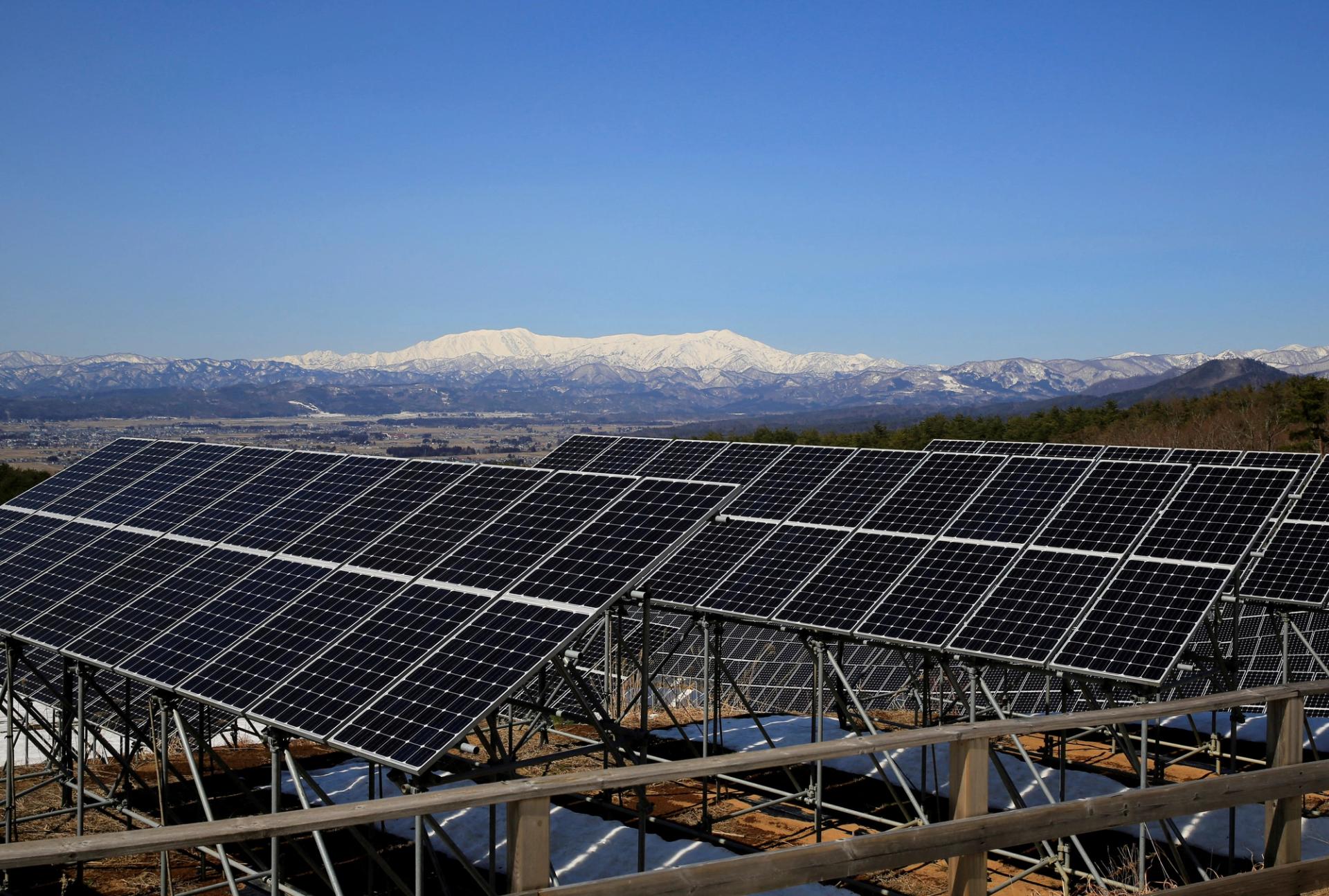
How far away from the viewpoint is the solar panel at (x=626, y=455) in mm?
28391

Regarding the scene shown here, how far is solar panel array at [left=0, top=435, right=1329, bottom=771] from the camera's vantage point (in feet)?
39.2

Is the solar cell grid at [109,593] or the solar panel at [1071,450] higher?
the solar panel at [1071,450]

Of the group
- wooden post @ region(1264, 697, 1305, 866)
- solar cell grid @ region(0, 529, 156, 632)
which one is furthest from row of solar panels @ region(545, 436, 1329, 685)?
solar cell grid @ region(0, 529, 156, 632)

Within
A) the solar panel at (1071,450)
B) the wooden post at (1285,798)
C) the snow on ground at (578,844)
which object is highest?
the solar panel at (1071,450)

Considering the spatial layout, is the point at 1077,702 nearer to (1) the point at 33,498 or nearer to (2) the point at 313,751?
(2) the point at 313,751

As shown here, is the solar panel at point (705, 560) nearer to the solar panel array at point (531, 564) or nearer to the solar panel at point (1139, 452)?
the solar panel array at point (531, 564)

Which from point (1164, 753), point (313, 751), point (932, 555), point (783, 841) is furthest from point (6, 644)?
point (1164, 753)

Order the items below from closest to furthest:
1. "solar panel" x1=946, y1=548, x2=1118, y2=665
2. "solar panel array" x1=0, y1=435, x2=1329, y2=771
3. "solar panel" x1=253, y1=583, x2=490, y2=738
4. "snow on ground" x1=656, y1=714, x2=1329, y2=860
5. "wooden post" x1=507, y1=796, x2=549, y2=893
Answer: "wooden post" x1=507, y1=796, x2=549, y2=893, "solar panel" x1=253, y1=583, x2=490, y2=738, "solar panel array" x1=0, y1=435, x2=1329, y2=771, "snow on ground" x1=656, y1=714, x2=1329, y2=860, "solar panel" x1=946, y1=548, x2=1118, y2=665

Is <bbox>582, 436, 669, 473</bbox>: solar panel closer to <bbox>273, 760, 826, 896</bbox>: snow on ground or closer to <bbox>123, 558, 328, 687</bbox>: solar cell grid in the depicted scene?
<bbox>273, 760, 826, 896</bbox>: snow on ground

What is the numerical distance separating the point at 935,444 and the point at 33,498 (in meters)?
25.1

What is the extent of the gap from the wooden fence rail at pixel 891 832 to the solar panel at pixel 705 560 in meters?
12.9

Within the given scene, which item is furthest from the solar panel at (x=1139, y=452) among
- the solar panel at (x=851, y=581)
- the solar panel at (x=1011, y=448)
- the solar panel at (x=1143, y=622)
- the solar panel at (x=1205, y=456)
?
the solar panel at (x=1143, y=622)

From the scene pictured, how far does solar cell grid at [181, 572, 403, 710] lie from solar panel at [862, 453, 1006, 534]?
9.41 m

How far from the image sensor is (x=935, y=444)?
117 ft
